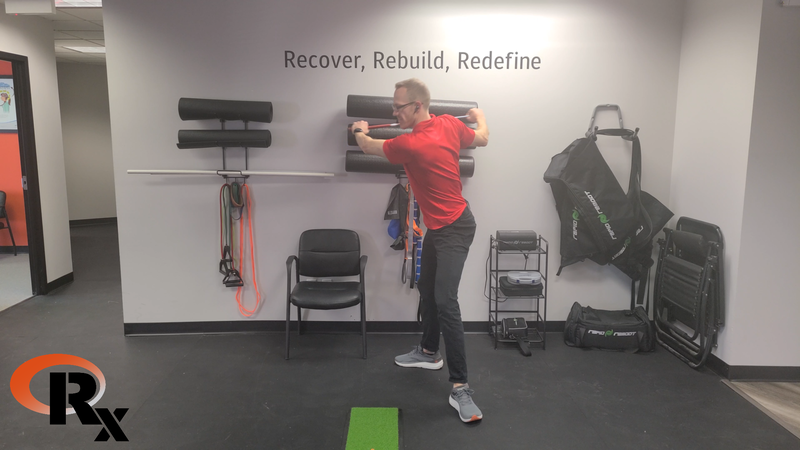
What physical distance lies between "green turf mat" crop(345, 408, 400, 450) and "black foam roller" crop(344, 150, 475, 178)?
61.2 inches

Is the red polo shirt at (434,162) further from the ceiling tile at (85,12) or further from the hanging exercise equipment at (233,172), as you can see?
the ceiling tile at (85,12)

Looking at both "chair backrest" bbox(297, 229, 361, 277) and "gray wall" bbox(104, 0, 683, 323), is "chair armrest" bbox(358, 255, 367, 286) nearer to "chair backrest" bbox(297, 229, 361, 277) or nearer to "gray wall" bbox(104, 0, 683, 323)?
"chair backrest" bbox(297, 229, 361, 277)

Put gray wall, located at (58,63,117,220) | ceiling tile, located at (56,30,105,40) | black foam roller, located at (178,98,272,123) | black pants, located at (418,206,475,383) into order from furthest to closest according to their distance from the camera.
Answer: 1. gray wall, located at (58,63,117,220)
2. ceiling tile, located at (56,30,105,40)
3. black foam roller, located at (178,98,272,123)
4. black pants, located at (418,206,475,383)

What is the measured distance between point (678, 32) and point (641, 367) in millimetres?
2356

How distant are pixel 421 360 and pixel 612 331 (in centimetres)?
137

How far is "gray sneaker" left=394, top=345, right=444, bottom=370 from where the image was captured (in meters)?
2.99

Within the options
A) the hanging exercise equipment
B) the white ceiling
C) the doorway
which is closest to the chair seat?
the hanging exercise equipment

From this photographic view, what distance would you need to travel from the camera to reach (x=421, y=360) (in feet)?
9.87

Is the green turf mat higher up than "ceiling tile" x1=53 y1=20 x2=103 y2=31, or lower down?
lower down

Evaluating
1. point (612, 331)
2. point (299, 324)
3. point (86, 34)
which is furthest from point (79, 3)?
point (612, 331)

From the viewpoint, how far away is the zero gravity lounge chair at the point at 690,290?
290cm

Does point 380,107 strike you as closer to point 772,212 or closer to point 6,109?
point 772,212

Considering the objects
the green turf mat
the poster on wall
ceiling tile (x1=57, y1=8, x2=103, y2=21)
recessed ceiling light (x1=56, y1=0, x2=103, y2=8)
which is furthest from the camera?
the poster on wall

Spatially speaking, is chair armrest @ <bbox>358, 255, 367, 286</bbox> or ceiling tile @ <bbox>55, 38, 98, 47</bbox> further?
ceiling tile @ <bbox>55, 38, 98, 47</bbox>
